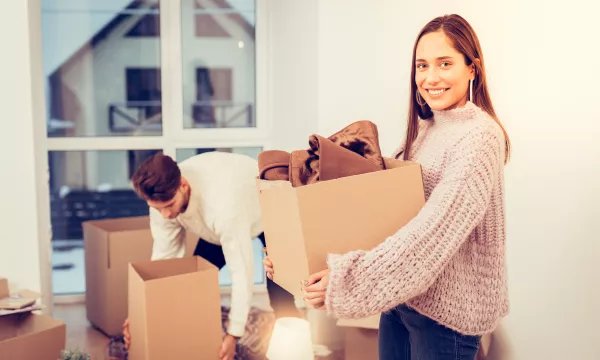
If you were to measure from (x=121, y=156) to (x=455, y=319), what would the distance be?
2.62 m

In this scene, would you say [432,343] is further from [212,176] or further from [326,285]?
[212,176]

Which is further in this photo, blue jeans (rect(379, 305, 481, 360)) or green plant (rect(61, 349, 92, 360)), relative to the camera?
green plant (rect(61, 349, 92, 360))

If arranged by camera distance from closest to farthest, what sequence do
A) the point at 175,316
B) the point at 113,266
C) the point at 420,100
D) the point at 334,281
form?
the point at 334,281 → the point at 420,100 → the point at 175,316 → the point at 113,266

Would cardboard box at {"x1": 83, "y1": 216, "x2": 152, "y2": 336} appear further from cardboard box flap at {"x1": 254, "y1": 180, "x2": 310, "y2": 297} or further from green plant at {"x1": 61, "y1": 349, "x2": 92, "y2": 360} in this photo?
cardboard box flap at {"x1": 254, "y1": 180, "x2": 310, "y2": 297}

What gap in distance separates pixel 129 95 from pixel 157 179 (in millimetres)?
1594

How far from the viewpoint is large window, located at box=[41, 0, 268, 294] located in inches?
126

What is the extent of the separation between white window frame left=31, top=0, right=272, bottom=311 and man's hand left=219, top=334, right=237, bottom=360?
139 cm

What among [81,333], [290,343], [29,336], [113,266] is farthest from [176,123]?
[290,343]

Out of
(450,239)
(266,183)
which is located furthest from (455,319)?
(266,183)

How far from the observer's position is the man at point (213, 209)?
1.91 metres

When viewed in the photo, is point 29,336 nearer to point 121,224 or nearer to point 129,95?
point 121,224

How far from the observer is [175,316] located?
1.86m

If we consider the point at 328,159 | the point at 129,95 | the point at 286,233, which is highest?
the point at 129,95

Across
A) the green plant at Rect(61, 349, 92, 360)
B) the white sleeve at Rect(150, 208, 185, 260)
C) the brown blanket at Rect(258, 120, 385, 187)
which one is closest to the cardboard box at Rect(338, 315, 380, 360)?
the white sleeve at Rect(150, 208, 185, 260)
